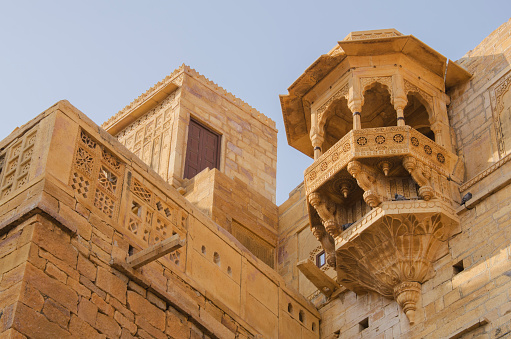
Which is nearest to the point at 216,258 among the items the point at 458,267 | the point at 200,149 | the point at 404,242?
the point at 404,242

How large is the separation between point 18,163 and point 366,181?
14.0 ft

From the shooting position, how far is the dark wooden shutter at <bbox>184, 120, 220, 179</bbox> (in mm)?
15641

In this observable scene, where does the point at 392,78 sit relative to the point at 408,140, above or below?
above

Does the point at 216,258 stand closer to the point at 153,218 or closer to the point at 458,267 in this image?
the point at 153,218

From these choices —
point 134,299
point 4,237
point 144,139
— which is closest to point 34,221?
point 4,237

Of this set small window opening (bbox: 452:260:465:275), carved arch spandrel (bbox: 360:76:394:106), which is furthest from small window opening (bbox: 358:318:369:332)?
carved arch spandrel (bbox: 360:76:394:106)

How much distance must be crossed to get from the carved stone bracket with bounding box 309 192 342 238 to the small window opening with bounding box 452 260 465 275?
1.68 metres

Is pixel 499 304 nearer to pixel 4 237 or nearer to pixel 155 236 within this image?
pixel 155 236

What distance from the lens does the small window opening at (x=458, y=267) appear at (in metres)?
10.9

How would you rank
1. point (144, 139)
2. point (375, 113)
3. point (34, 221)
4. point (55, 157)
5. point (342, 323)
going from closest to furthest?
point (34, 221), point (55, 157), point (342, 323), point (375, 113), point (144, 139)

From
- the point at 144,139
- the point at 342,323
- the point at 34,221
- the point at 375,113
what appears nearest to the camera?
the point at 34,221

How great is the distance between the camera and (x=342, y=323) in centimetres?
1197

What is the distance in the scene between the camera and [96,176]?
32.4 feet

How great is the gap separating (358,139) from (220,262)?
2.36m
